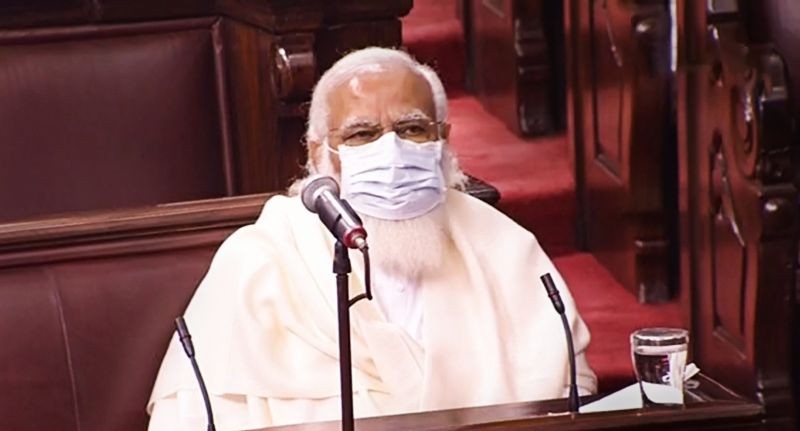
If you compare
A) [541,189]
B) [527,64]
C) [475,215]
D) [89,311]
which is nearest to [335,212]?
[475,215]

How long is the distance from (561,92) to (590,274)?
1042 mm

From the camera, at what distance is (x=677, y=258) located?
18.2 ft

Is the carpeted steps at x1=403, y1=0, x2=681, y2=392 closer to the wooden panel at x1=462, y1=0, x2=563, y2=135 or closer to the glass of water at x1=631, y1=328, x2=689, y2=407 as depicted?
the wooden panel at x1=462, y1=0, x2=563, y2=135

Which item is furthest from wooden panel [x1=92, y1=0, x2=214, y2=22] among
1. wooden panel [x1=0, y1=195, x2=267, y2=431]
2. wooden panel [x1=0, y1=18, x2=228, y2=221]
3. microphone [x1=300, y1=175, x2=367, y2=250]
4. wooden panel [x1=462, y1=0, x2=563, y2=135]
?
microphone [x1=300, y1=175, x2=367, y2=250]

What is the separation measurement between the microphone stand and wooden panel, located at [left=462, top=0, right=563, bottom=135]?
3.90 metres

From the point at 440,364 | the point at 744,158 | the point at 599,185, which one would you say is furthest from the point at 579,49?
the point at 440,364

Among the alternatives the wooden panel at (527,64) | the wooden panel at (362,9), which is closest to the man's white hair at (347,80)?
the wooden panel at (362,9)

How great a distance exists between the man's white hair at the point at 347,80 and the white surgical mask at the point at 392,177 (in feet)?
0.29

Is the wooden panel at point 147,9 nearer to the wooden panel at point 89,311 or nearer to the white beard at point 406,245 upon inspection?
the wooden panel at point 89,311

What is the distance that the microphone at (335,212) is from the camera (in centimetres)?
250

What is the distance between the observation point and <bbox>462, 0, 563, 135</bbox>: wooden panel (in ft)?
21.2

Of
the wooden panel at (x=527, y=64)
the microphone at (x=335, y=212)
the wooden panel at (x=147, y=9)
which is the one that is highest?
the microphone at (x=335, y=212)

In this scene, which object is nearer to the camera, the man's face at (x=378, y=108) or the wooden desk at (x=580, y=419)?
the wooden desk at (x=580, y=419)

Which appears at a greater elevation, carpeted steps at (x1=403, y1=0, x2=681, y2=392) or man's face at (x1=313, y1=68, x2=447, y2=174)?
man's face at (x1=313, y1=68, x2=447, y2=174)
